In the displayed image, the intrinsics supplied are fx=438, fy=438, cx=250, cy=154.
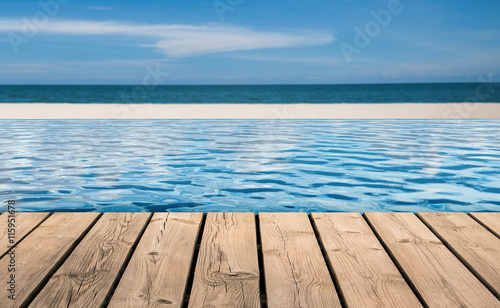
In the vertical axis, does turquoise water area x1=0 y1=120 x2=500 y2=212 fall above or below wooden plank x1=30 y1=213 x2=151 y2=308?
below

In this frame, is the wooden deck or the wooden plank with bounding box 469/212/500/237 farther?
the wooden plank with bounding box 469/212/500/237

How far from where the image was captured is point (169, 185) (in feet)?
14.5

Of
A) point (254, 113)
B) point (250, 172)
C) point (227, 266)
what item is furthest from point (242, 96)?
point (227, 266)


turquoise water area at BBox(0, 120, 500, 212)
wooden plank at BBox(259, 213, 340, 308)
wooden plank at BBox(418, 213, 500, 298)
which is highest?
wooden plank at BBox(259, 213, 340, 308)

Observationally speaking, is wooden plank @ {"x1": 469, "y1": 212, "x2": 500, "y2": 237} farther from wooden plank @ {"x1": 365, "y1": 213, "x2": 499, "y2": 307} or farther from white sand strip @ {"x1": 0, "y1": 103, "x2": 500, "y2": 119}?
white sand strip @ {"x1": 0, "y1": 103, "x2": 500, "y2": 119}

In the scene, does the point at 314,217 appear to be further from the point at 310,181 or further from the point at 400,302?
the point at 310,181

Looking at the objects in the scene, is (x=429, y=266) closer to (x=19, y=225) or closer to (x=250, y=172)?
(x=19, y=225)

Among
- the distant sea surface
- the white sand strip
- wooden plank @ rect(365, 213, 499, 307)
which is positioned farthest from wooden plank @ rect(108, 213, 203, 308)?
the distant sea surface

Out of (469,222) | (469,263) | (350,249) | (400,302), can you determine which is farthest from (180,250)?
(469,222)

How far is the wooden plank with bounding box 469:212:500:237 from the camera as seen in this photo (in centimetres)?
235

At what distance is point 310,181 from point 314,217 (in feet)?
6.88

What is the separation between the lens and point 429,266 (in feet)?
6.09

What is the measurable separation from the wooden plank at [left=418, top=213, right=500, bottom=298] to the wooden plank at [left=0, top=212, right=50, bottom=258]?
2053 millimetres

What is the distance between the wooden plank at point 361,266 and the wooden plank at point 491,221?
66cm
